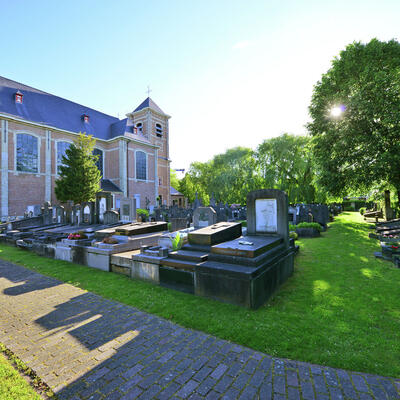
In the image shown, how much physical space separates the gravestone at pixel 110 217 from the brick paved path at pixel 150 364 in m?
6.78

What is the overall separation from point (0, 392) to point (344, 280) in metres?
5.99

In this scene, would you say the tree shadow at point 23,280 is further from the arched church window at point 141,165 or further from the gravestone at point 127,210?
the arched church window at point 141,165

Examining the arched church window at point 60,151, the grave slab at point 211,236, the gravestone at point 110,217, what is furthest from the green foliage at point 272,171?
the arched church window at point 60,151

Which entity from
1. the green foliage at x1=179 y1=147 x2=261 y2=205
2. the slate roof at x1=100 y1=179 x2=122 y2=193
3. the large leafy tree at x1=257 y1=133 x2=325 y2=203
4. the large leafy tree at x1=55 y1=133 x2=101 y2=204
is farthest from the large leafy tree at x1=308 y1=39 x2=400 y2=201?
the slate roof at x1=100 y1=179 x2=122 y2=193

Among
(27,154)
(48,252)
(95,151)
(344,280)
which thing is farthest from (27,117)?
(344,280)

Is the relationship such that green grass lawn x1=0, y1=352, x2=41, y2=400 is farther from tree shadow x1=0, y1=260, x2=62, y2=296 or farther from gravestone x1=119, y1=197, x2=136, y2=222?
gravestone x1=119, y1=197, x2=136, y2=222

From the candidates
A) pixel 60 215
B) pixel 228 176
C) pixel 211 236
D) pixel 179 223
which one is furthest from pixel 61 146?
pixel 211 236

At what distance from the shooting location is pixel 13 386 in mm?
2180

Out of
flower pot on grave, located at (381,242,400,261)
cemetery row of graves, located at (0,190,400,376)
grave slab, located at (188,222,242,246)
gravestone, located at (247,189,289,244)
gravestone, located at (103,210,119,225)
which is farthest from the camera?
gravestone, located at (103,210,119,225)

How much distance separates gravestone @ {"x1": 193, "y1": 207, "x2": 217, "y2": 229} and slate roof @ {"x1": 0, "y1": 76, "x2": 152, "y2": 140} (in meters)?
23.9

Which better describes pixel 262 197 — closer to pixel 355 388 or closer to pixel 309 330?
pixel 309 330

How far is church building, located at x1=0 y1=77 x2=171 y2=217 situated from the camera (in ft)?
69.1

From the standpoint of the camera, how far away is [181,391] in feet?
6.80

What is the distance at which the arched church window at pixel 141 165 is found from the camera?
102ft
